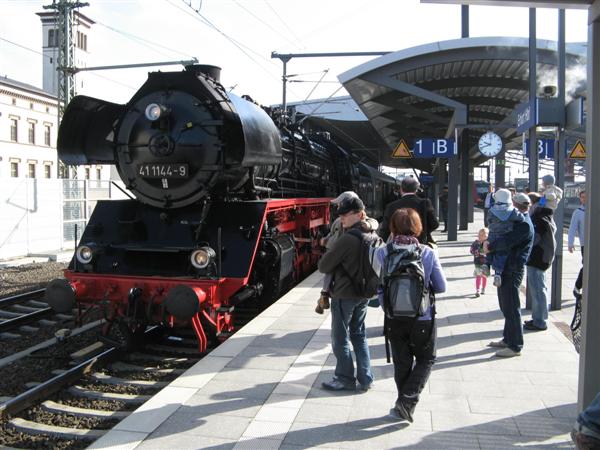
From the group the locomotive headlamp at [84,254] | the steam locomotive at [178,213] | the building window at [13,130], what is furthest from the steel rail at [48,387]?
the building window at [13,130]

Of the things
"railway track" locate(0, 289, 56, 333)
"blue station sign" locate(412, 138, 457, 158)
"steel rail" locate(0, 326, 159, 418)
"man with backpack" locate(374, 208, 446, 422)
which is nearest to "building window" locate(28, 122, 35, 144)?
"blue station sign" locate(412, 138, 457, 158)

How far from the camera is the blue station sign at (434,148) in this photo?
15234 millimetres

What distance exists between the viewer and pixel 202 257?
6.44 metres

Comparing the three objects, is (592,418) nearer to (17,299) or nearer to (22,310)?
(22,310)

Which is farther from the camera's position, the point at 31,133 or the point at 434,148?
the point at 31,133

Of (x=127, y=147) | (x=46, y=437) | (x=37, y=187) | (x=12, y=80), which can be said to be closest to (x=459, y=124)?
(x=127, y=147)

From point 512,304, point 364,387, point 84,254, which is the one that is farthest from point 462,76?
point 364,387

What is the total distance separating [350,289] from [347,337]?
1.49 ft

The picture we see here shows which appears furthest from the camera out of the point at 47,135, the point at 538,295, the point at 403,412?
the point at 47,135

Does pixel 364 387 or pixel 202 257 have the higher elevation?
pixel 202 257

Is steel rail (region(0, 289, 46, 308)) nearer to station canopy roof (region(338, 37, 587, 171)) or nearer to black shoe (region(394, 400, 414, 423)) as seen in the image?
black shoe (region(394, 400, 414, 423))

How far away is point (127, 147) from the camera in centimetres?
730

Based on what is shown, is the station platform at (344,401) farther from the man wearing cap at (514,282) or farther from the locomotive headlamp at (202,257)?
the locomotive headlamp at (202,257)

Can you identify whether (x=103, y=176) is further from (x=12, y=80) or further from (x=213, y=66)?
(x=213, y=66)
